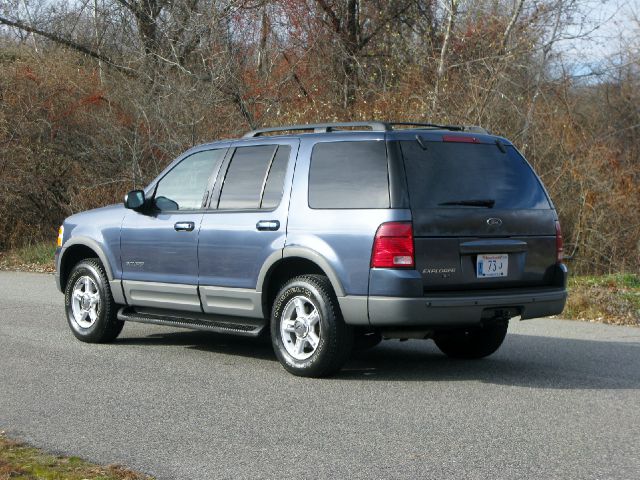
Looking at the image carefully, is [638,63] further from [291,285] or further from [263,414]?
[263,414]

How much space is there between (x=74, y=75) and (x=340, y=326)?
16915 mm

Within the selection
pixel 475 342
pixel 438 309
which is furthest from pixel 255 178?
pixel 475 342

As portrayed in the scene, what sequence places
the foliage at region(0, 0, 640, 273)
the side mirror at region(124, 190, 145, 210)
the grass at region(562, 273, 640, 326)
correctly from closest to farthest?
the side mirror at region(124, 190, 145, 210) < the grass at region(562, 273, 640, 326) < the foliage at region(0, 0, 640, 273)

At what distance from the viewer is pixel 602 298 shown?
1284 centimetres

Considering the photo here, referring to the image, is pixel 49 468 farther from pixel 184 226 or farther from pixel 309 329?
pixel 184 226

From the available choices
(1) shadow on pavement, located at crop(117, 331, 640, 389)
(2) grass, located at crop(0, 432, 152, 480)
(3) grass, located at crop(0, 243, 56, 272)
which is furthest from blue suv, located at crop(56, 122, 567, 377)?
(3) grass, located at crop(0, 243, 56, 272)

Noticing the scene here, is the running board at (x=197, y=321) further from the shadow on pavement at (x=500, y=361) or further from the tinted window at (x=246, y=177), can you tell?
the tinted window at (x=246, y=177)

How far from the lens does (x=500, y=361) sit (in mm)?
9328

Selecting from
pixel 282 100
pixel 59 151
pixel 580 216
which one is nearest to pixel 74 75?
pixel 59 151

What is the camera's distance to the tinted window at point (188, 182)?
31.4 feet

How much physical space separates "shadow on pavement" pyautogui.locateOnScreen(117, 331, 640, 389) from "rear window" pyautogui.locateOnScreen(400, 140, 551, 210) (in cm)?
136

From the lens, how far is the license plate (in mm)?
8070

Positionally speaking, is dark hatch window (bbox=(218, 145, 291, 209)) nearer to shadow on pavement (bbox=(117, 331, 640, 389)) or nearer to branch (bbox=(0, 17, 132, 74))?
shadow on pavement (bbox=(117, 331, 640, 389))

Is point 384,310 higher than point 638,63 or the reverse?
the reverse
